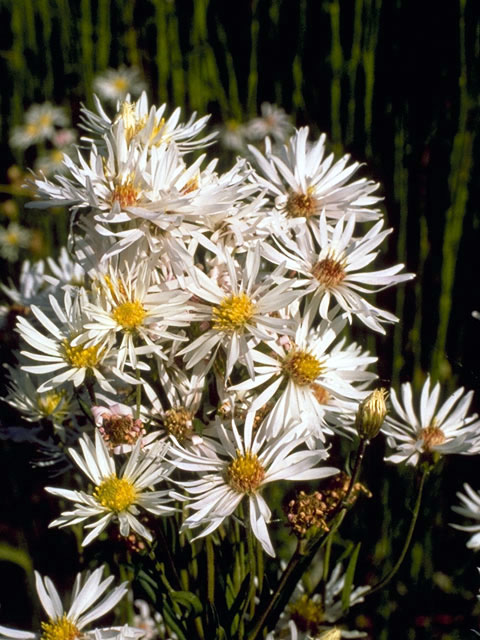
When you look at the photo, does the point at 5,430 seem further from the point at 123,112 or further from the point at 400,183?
the point at 400,183

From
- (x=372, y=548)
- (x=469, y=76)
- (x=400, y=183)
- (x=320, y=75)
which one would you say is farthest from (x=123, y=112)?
(x=320, y=75)

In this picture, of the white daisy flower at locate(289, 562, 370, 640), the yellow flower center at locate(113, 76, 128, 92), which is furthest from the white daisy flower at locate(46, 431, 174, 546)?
the yellow flower center at locate(113, 76, 128, 92)

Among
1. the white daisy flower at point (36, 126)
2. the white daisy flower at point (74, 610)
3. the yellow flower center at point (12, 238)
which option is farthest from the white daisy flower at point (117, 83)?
the white daisy flower at point (74, 610)

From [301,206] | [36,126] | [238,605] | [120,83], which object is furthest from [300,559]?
[120,83]

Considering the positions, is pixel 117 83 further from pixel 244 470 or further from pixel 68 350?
pixel 244 470

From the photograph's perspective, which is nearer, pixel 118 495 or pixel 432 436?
pixel 118 495

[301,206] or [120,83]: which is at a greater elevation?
[120,83]

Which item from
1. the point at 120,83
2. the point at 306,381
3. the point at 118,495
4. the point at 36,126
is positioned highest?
the point at 120,83

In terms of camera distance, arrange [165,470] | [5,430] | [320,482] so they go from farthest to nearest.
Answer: [320,482]
[5,430]
[165,470]
